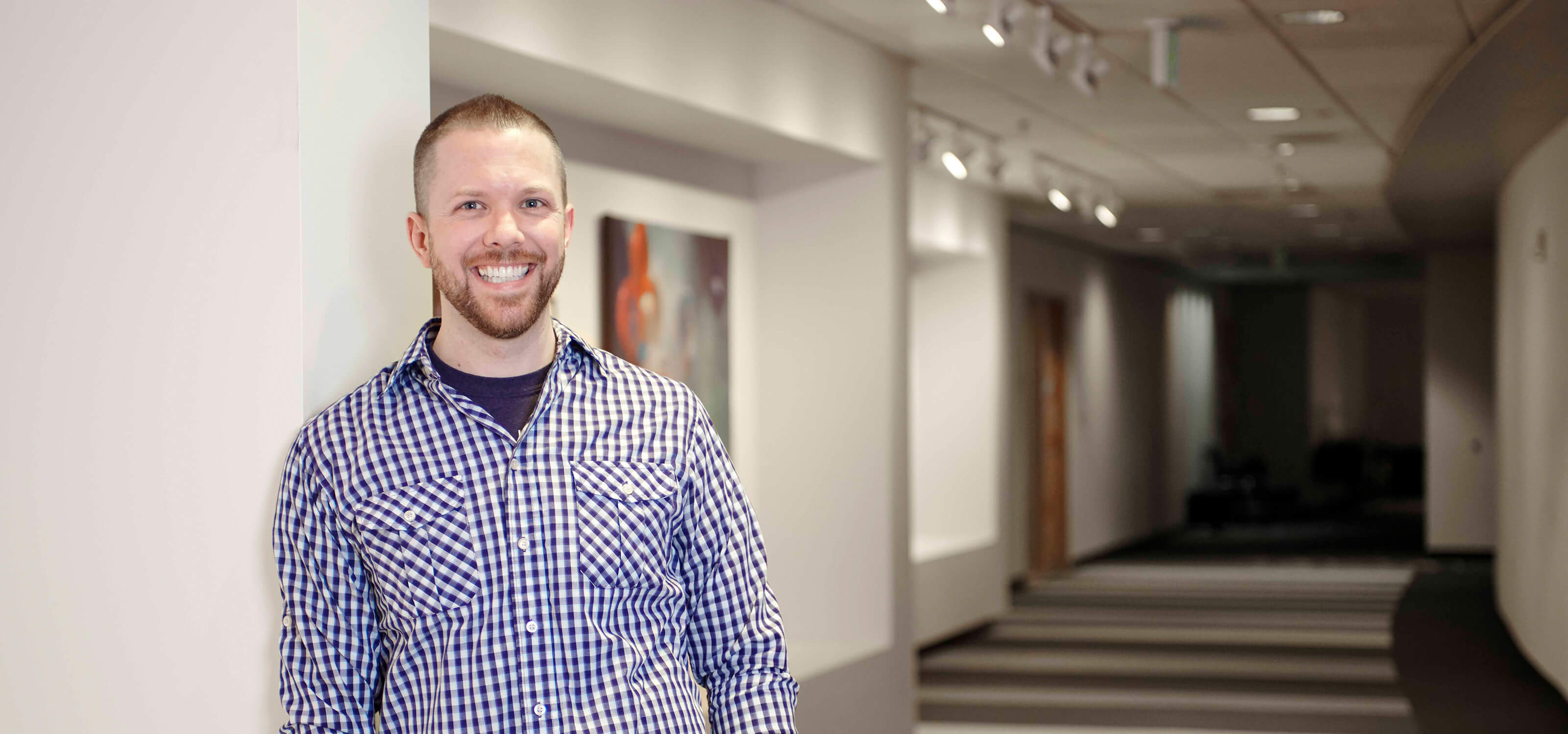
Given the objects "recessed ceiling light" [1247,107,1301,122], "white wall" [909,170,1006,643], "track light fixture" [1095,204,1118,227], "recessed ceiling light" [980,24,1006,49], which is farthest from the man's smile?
"track light fixture" [1095,204,1118,227]

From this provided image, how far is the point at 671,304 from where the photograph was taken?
17.5ft

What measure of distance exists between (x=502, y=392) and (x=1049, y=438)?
10.9m

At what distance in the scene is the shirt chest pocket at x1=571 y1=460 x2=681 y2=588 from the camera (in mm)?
1967

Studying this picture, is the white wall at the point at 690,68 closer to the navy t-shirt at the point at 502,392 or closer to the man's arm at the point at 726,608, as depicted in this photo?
the navy t-shirt at the point at 502,392

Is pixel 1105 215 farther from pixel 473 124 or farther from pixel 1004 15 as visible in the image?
pixel 473 124

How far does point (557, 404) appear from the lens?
2.02 m

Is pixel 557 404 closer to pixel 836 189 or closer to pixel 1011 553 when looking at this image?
pixel 836 189

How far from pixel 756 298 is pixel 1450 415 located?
1036 centimetres

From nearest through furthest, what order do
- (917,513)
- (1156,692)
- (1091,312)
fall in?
(1156,692) < (917,513) < (1091,312)

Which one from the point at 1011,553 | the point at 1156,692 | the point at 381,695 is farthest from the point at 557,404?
the point at 1011,553

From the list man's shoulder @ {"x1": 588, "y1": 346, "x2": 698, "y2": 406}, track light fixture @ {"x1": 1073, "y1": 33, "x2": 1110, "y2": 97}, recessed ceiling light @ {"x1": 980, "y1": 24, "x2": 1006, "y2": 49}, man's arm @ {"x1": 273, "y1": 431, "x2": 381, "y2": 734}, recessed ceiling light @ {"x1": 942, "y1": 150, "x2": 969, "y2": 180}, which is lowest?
man's arm @ {"x1": 273, "y1": 431, "x2": 381, "y2": 734}

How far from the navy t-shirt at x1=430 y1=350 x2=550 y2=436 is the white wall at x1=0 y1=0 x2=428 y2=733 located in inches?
14.0

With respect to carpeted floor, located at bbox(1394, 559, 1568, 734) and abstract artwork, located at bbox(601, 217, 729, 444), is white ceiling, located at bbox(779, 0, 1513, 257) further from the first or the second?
carpeted floor, located at bbox(1394, 559, 1568, 734)

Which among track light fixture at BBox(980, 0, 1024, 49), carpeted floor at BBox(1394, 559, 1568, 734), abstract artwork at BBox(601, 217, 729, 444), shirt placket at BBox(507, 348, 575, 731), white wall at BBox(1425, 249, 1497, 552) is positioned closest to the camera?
shirt placket at BBox(507, 348, 575, 731)
